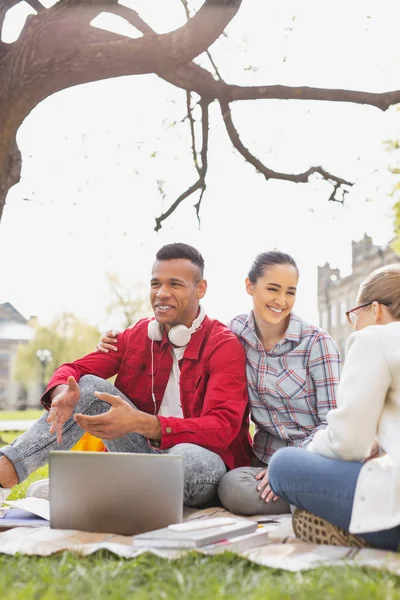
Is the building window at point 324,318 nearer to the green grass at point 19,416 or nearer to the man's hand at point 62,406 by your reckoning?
the green grass at point 19,416

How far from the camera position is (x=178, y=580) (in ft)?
6.79

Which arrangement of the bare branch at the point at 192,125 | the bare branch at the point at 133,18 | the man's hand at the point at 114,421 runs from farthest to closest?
the bare branch at the point at 192,125, the bare branch at the point at 133,18, the man's hand at the point at 114,421

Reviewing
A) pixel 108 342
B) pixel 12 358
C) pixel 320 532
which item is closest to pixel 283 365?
pixel 108 342

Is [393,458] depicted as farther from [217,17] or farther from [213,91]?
[213,91]

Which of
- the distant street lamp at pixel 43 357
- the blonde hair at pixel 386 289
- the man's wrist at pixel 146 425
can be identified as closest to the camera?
the blonde hair at pixel 386 289

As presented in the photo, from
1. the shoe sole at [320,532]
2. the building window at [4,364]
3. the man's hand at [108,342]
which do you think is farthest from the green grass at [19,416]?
the shoe sole at [320,532]

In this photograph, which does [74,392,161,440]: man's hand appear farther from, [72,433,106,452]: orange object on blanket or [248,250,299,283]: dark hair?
[248,250,299,283]: dark hair

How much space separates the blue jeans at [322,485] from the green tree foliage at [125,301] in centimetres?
3425

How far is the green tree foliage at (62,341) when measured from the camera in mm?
46500

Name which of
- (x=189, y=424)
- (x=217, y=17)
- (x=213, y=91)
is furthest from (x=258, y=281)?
(x=213, y=91)

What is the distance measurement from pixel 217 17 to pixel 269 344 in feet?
10.2

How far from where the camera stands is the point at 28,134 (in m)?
8.65

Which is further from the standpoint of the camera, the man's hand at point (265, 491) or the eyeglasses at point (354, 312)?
the man's hand at point (265, 491)

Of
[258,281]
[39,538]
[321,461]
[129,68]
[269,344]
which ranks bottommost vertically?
[39,538]
